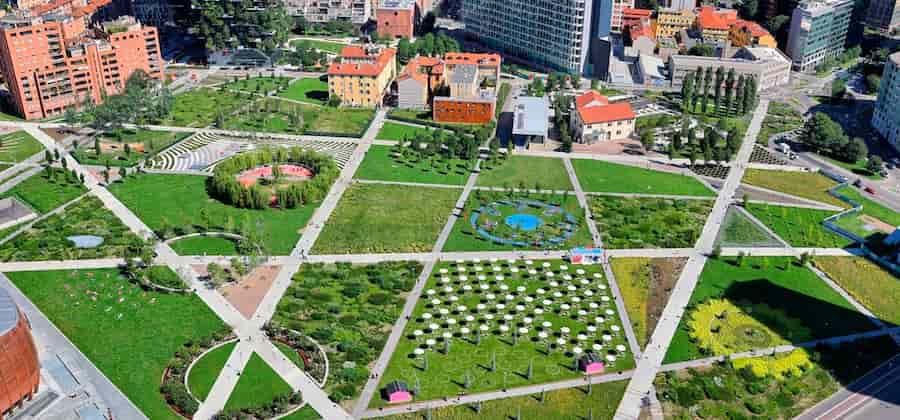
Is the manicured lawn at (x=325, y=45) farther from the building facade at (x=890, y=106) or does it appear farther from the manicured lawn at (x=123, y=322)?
the building facade at (x=890, y=106)

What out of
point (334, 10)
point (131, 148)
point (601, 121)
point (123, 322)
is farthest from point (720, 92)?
point (123, 322)

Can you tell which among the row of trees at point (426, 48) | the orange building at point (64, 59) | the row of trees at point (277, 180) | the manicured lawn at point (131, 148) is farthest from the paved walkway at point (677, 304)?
the orange building at point (64, 59)

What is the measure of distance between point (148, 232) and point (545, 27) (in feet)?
268

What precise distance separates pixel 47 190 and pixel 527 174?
56209 millimetres

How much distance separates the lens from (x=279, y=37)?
460 feet

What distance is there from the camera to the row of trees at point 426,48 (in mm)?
144375

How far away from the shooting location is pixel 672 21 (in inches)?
6019

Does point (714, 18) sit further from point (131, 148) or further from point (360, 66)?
point (131, 148)

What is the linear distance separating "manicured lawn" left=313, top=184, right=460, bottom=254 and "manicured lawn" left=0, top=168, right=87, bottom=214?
30980 millimetres

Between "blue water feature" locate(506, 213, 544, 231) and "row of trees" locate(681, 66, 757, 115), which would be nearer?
"blue water feature" locate(506, 213, 544, 231)

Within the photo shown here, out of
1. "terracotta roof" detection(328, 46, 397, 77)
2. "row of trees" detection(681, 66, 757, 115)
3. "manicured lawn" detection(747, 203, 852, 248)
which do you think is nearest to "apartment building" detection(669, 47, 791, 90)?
"row of trees" detection(681, 66, 757, 115)

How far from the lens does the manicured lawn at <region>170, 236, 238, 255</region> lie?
261 ft

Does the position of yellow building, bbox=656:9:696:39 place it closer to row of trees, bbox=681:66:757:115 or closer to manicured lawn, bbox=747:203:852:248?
row of trees, bbox=681:66:757:115

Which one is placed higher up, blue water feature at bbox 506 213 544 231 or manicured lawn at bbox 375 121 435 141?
manicured lawn at bbox 375 121 435 141
